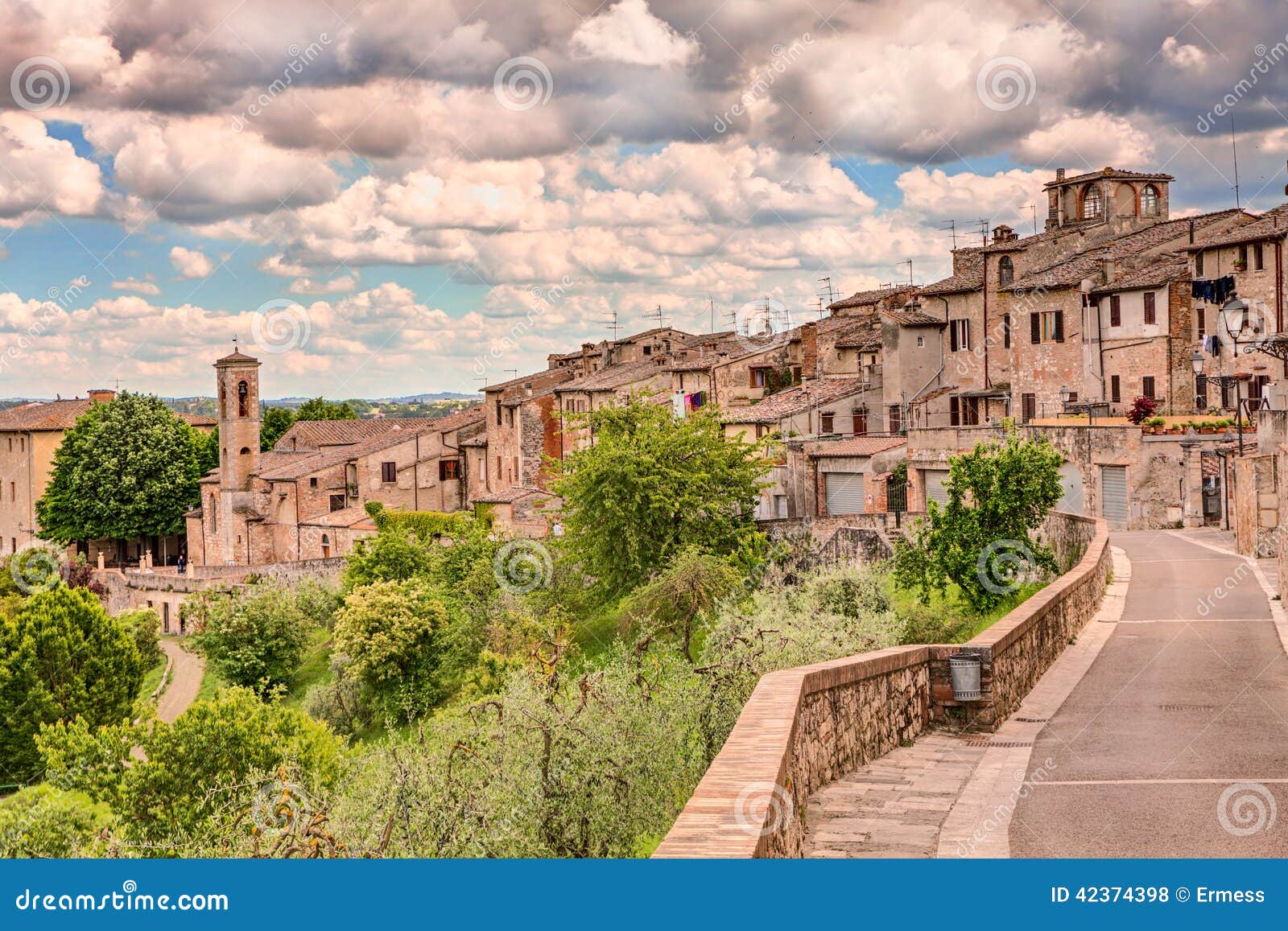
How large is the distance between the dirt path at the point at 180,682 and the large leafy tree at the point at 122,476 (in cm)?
1880

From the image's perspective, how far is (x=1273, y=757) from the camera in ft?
31.8

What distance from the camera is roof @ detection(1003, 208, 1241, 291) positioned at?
42688mm

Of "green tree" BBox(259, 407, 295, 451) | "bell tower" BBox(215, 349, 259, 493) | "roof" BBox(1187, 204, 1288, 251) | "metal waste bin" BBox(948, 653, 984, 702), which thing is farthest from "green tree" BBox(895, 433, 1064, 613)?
"green tree" BBox(259, 407, 295, 451)

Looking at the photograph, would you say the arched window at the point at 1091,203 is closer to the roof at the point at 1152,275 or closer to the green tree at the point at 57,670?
the roof at the point at 1152,275

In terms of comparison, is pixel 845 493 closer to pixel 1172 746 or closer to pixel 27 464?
pixel 1172 746

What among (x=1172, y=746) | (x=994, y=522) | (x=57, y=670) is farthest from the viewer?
(x=57, y=670)

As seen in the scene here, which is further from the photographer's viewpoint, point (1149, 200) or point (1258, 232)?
point (1149, 200)

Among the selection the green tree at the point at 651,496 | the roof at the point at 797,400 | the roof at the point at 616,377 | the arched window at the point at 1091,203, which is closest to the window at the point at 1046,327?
the roof at the point at 797,400

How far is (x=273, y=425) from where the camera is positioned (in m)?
81.6

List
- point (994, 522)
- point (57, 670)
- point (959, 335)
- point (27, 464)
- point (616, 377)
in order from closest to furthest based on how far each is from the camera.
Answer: point (994, 522) < point (57, 670) < point (959, 335) < point (616, 377) < point (27, 464)

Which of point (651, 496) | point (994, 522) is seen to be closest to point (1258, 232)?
point (651, 496)

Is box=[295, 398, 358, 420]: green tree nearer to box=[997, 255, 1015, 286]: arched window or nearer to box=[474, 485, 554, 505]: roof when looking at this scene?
box=[474, 485, 554, 505]: roof

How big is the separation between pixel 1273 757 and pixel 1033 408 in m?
34.9

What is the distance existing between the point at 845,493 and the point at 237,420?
1444 inches
